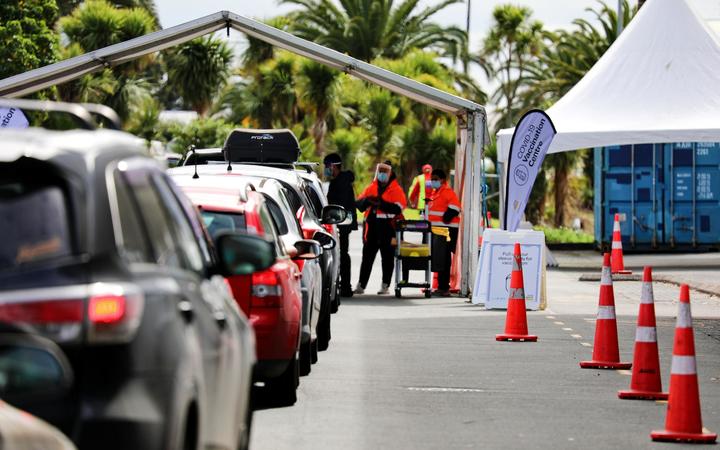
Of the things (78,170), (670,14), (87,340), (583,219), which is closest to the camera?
(87,340)

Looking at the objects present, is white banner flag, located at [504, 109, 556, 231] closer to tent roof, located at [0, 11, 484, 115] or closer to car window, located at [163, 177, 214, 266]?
tent roof, located at [0, 11, 484, 115]

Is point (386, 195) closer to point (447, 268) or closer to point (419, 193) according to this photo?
point (447, 268)

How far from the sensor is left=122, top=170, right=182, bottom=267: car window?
5.16 metres

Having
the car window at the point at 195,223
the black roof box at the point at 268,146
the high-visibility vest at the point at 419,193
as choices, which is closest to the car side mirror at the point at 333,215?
the black roof box at the point at 268,146

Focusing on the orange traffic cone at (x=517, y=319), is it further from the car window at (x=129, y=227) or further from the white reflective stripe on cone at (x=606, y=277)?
the car window at (x=129, y=227)

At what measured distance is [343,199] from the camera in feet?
74.2

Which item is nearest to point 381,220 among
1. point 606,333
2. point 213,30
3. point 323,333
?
point 213,30

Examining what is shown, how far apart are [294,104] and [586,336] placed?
169 feet

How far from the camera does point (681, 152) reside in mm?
33031

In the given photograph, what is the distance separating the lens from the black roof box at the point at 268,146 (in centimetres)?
2559

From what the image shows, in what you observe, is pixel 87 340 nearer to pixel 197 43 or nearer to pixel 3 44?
pixel 3 44

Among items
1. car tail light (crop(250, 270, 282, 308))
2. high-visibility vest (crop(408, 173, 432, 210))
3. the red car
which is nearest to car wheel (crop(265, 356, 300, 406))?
the red car

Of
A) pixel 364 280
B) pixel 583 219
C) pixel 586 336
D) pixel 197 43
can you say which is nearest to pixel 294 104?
pixel 197 43

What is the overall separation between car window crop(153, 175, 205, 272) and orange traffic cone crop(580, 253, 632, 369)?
6.54 meters
